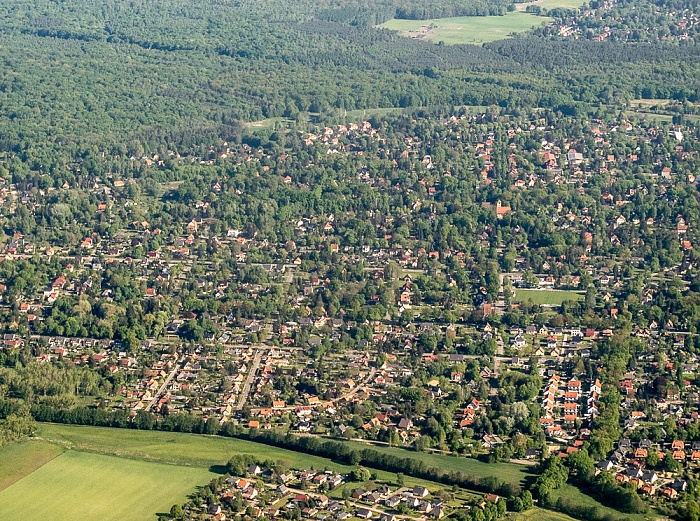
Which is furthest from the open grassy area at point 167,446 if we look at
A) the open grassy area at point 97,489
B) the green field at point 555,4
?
the green field at point 555,4

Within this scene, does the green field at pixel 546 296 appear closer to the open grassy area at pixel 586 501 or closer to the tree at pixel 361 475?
the open grassy area at pixel 586 501

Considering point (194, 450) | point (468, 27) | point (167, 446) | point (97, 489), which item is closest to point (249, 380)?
point (167, 446)

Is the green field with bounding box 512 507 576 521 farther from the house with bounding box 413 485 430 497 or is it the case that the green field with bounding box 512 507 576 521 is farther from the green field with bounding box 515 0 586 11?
the green field with bounding box 515 0 586 11

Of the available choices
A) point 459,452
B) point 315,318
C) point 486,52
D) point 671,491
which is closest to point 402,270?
point 315,318

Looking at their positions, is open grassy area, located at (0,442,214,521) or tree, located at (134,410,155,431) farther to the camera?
tree, located at (134,410,155,431)

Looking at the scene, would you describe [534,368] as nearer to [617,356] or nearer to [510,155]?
[617,356]

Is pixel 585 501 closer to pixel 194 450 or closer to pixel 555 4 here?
pixel 194 450

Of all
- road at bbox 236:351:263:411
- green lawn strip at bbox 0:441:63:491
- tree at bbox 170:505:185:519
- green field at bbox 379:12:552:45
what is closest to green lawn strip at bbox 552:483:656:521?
tree at bbox 170:505:185:519

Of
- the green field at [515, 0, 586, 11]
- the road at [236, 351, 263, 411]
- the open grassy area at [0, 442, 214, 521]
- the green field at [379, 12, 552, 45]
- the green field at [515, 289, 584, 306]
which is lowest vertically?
the open grassy area at [0, 442, 214, 521]
